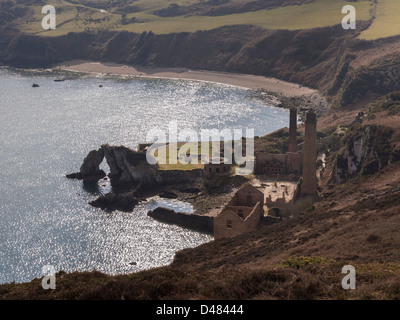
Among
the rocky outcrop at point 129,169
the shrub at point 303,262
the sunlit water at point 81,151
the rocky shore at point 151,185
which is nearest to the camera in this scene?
the shrub at point 303,262

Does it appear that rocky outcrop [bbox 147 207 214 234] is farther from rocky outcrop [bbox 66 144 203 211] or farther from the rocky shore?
rocky outcrop [bbox 66 144 203 211]

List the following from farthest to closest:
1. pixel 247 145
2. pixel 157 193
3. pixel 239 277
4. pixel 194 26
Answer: pixel 194 26 → pixel 247 145 → pixel 157 193 → pixel 239 277

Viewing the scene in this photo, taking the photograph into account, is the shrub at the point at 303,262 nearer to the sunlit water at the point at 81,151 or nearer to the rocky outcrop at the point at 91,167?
the sunlit water at the point at 81,151

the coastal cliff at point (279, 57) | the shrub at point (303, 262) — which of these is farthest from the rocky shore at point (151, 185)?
the coastal cliff at point (279, 57)

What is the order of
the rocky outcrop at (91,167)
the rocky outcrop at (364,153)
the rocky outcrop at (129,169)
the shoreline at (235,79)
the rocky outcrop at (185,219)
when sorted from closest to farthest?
the rocky outcrop at (364,153)
the rocky outcrop at (185,219)
the rocky outcrop at (129,169)
the rocky outcrop at (91,167)
the shoreline at (235,79)

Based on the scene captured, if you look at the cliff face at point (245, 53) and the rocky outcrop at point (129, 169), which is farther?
the cliff face at point (245, 53)
